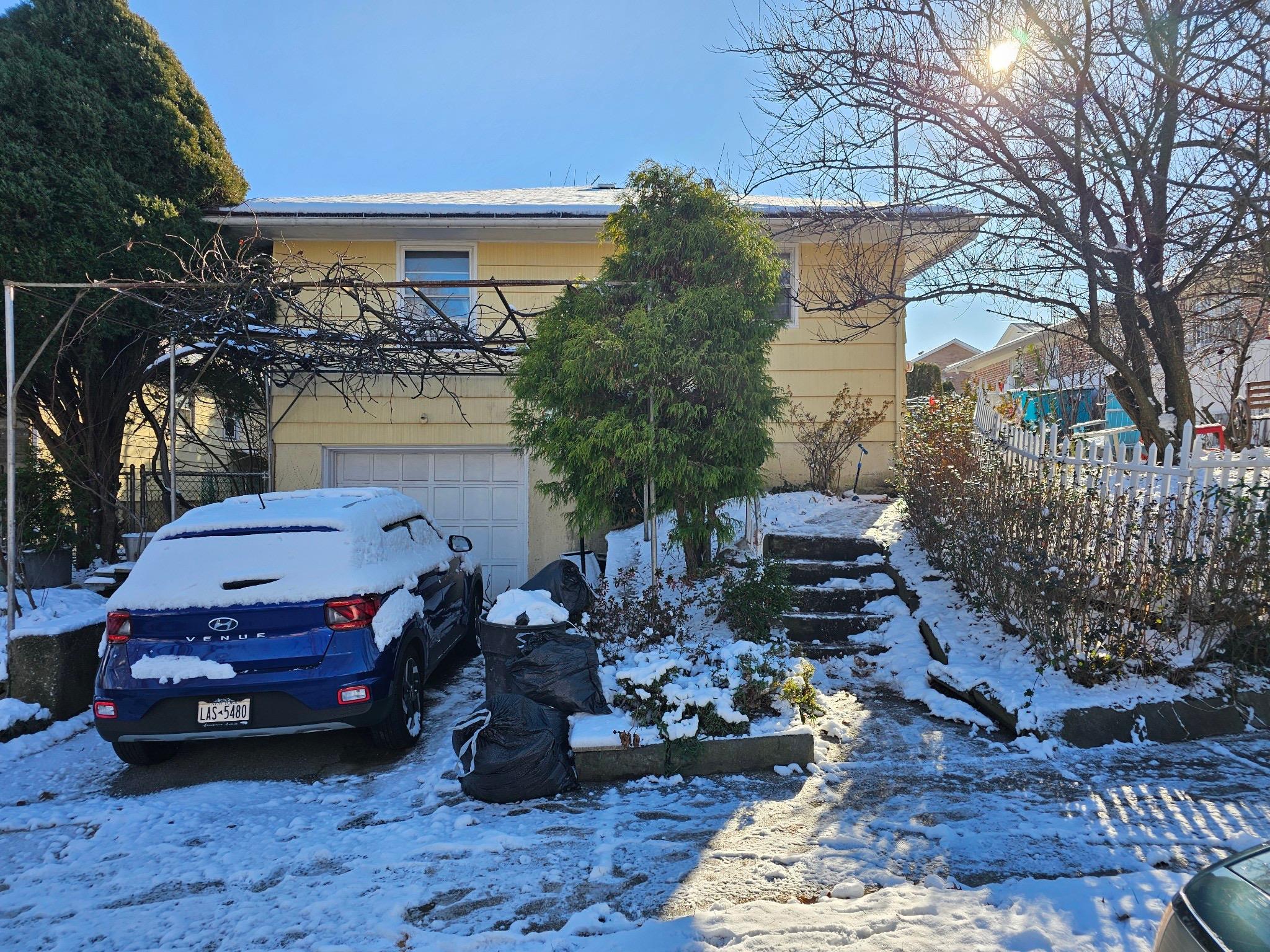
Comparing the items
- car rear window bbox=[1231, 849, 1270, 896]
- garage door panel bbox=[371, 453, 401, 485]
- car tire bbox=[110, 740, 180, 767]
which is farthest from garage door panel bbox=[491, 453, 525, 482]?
car rear window bbox=[1231, 849, 1270, 896]

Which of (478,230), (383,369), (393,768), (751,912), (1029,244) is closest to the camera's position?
(751,912)

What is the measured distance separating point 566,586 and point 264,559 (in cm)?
288

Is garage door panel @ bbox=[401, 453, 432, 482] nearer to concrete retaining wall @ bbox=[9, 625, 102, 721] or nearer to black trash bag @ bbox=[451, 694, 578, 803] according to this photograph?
concrete retaining wall @ bbox=[9, 625, 102, 721]

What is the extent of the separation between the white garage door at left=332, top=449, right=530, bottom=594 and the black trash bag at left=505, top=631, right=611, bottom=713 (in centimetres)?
593

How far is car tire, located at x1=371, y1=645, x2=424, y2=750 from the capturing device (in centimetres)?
493

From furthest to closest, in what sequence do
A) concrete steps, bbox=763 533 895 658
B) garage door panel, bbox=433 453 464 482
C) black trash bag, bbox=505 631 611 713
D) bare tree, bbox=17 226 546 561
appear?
garage door panel, bbox=433 453 464 482
bare tree, bbox=17 226 546 561
concrete steps, bbox=763 533 895 658
black trash bag, bbox=505 631 611 713

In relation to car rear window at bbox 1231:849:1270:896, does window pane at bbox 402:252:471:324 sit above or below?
above

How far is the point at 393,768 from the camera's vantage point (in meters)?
4.87

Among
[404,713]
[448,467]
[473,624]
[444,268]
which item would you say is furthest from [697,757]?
[444,268]

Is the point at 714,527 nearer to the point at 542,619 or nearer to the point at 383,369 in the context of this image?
the point at 542,619

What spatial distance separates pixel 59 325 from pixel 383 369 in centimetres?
329

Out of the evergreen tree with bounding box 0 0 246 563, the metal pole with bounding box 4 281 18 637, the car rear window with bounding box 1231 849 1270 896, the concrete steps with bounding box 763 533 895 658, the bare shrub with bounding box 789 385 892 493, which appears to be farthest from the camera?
the bare shrub with bounding box 789 385 892 493

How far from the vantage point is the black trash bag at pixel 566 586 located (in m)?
7.03

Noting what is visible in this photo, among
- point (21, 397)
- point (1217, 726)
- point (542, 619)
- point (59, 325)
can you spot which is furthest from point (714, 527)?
point (21, 397)
